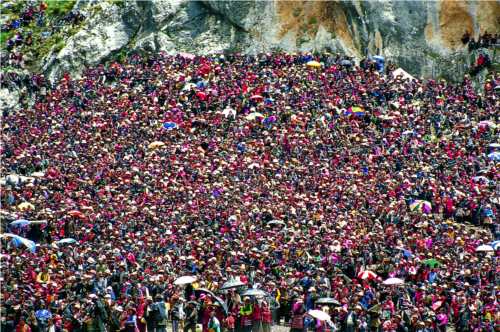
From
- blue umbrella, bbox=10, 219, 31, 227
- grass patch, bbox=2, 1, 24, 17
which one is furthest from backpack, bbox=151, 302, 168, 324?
grass patch, bbox=2, 1, 24, 17

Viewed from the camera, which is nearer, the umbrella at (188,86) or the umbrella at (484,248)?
the umbrella at (484,248)

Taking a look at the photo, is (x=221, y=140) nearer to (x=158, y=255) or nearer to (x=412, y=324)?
(x=158, y=255)

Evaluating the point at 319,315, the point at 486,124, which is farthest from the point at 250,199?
the point at 319,315

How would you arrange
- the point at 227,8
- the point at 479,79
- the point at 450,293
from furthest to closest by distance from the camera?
the point at 227,8, the point at 479,79, the point at 450,293

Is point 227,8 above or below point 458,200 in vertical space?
above

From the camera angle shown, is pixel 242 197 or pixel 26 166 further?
pixel 26 166

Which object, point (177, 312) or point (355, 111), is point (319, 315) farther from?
point (355, 111)

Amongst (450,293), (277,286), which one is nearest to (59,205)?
(277,286)

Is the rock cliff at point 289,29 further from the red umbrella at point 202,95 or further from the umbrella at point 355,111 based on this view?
the umbrella at point 355,111

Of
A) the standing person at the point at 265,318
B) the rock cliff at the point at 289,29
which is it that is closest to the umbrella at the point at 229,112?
the rock cliff at the point at 289,29
